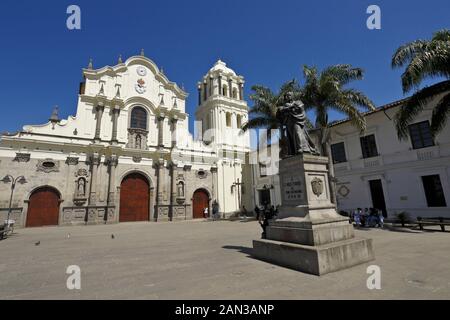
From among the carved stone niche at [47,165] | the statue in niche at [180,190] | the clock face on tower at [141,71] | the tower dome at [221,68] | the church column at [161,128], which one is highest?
the tower dome at [221,68]

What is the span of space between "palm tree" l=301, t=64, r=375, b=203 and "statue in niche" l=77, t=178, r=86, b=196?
1844 centimetres

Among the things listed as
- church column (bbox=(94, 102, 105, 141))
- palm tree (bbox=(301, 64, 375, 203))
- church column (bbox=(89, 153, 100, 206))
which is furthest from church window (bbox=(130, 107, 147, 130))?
palm tree (bbox=(301, 64, 375, 203))

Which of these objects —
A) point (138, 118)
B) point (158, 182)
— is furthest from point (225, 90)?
point (158, 182)

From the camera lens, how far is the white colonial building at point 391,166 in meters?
12.8

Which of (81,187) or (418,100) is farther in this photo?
(81,187)

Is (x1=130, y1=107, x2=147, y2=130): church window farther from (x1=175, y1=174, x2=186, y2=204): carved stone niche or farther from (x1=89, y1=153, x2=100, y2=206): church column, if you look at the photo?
(x1=175, y1=174, x2=186, y2=204): carved stone niche

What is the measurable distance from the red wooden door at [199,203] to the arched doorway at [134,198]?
487cm

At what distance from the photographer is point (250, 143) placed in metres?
29.4

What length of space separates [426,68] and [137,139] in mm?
21764

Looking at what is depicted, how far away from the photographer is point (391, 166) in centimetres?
1461

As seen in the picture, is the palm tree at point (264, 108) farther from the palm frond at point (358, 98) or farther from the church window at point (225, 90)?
the church window at point (225, 90)

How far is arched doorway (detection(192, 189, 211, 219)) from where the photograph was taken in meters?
24.0

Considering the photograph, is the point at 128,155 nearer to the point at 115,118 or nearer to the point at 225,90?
the point at 115,118

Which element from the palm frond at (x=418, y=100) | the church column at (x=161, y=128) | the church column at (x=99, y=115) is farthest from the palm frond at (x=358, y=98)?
the church column at (x=99, y=115)
